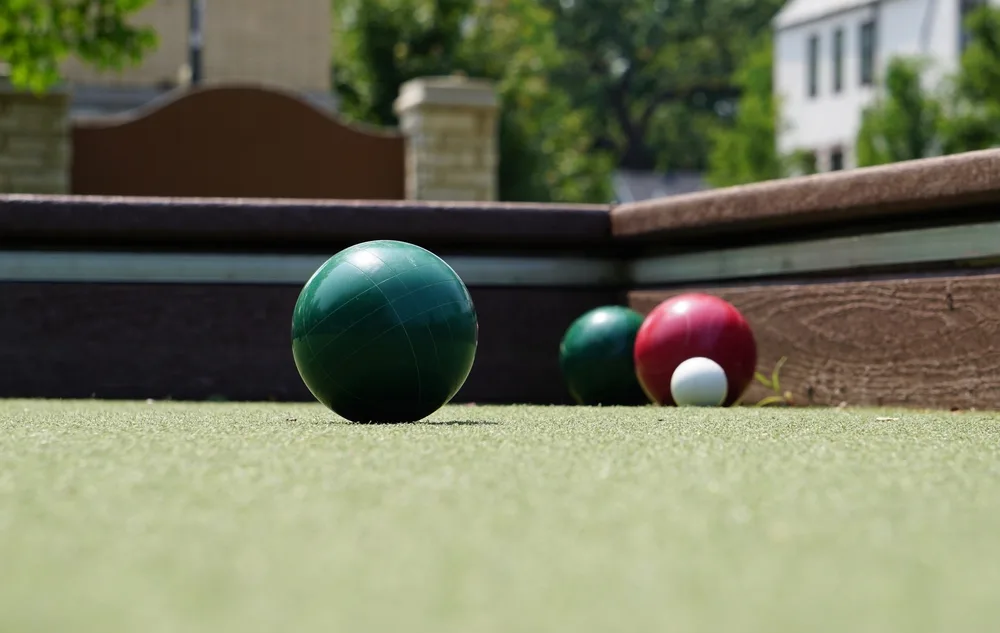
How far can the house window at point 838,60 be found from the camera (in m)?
A: 43.8

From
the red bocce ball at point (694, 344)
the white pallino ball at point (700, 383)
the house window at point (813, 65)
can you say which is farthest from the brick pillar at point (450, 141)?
the house window at point (813, 65)

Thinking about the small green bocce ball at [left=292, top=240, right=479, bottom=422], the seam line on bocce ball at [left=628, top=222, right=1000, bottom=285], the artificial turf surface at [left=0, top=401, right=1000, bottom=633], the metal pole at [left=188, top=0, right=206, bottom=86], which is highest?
the metal pole at [left=188, top=0, right=206, bottom=86]

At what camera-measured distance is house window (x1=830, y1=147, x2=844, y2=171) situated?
44.4 m

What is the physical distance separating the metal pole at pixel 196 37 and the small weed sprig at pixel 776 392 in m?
16.8

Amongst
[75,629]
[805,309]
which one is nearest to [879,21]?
[805,309]

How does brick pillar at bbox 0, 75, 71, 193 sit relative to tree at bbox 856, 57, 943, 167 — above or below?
below

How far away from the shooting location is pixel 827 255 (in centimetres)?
890

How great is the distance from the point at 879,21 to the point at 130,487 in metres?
40.0

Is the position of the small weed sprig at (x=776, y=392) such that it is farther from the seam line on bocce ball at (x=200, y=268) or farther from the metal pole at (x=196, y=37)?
the metal pole at (x=196, y=37)

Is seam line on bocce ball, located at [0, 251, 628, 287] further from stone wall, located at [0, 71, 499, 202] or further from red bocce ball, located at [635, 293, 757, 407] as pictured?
stone wall, located at [0, 71, 499, 202]

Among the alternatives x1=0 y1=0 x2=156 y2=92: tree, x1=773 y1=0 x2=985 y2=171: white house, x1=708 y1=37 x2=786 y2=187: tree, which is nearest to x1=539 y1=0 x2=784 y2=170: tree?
x1=708 y1=37 x2=786 y2=187: tree

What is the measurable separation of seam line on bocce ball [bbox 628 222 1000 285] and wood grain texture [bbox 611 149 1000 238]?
0.49 feet

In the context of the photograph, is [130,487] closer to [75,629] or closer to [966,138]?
[75,629]

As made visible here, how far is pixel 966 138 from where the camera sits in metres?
29.9
